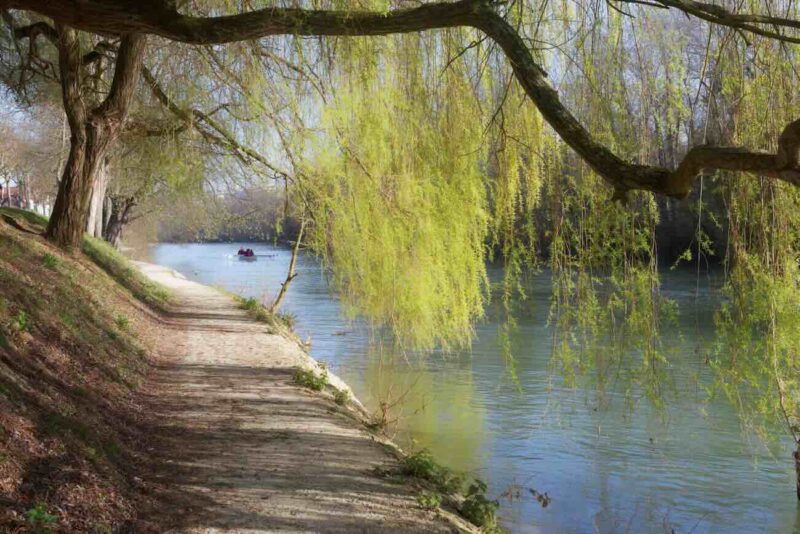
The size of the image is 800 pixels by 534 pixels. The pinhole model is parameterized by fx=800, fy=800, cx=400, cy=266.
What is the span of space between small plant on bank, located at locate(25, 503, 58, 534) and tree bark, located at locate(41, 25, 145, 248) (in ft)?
27.3

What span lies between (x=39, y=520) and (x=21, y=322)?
10.8ft

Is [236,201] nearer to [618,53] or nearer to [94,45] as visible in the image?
[94,45]

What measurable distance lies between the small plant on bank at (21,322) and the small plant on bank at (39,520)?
3109mm

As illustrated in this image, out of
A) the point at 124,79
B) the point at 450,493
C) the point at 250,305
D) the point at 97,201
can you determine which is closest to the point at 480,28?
the point at 450,493

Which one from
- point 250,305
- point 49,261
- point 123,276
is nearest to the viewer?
point 49,261

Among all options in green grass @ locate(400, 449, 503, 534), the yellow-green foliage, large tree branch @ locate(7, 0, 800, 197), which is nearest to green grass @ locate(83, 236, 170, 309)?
the yellow-green foliage

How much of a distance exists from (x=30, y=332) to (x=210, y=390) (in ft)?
8.09

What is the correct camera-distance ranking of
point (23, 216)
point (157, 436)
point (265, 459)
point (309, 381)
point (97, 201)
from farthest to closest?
point (97, 201)
point (23, 216)
point (309, 381)
point (157, 436)
point (265, 459)

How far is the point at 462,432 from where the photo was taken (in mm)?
10031

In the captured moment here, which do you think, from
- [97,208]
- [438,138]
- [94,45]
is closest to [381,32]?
[438,138]

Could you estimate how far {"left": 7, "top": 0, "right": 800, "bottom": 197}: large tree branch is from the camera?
11.5 ft

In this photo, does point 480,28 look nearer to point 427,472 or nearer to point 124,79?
point 427,472

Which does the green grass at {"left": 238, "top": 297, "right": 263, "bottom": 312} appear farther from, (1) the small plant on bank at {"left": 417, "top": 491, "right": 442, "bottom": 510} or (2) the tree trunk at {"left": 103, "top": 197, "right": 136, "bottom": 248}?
(2) the tree trunk at {"left": 103, "top": 197, "right": 136, "bottom": 248}

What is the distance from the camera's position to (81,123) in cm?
1154
